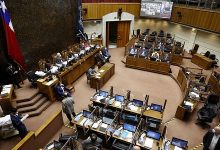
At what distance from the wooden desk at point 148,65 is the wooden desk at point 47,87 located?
553 cm

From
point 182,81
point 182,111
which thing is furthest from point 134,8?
point 182,111

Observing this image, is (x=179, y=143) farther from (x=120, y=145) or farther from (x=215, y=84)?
(x=215, y=84)

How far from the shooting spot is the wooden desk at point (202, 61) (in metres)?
12.2

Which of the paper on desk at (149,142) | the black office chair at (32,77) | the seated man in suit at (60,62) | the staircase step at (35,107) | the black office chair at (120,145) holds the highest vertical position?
the seated man in suit at (60,62)

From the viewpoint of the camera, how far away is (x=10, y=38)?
8414 mm

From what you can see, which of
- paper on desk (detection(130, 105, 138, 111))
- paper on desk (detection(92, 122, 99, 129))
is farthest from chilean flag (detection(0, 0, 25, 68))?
paper on desk (detection(130, 105, 138, 111))

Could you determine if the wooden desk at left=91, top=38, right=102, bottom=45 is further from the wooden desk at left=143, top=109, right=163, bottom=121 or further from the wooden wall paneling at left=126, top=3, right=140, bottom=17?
the wooden desk at left=143, top=109, right=163, bottom=121

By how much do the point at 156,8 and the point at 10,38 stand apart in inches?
428

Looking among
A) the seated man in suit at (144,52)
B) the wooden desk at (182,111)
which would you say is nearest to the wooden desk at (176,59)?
the seated man in suit at (144,52)

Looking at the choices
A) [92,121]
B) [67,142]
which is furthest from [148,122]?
[67,142]

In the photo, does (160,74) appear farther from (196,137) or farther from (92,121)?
(92,121)

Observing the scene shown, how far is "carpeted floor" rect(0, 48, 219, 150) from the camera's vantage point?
24.1 feet

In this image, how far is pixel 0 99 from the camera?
752 cm

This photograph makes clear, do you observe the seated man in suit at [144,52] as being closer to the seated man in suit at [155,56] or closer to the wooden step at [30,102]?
the seated man in suit at [155,56]
